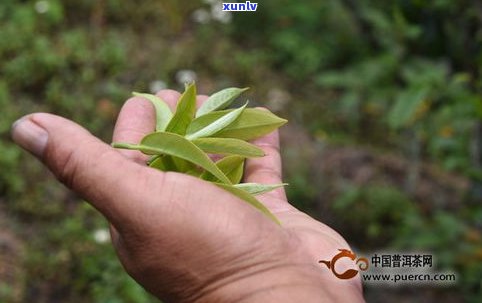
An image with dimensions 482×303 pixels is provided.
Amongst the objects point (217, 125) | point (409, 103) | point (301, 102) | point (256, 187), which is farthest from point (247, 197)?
point (301, 102)

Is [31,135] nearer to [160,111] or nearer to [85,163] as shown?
[85,163]

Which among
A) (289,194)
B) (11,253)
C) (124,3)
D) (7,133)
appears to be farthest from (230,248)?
(124,3)

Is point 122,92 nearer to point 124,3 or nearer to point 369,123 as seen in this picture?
point 124,3

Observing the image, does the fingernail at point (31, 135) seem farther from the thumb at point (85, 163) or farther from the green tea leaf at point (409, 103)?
the green tea leaf at point (409, 103)

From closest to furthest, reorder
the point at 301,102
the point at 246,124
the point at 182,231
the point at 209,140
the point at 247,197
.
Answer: the point at 182,231
the point at 247,197
the point at 209,140
the point at 246,124
the point at 301,102

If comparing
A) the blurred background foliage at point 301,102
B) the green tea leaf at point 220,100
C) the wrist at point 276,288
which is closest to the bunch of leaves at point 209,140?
the green tea leaf at point 220,100

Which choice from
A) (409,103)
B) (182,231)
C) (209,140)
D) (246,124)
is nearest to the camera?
(182,231)

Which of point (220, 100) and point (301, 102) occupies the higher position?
point (220, 100)
